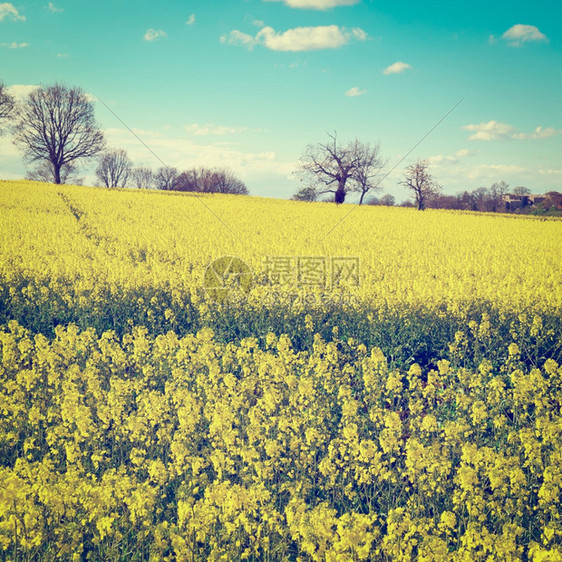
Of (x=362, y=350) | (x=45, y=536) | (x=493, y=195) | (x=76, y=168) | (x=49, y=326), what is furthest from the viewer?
(x=493, y=195)

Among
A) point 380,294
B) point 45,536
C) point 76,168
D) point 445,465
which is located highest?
point 76,168

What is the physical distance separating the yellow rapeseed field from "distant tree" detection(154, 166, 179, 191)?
9120cm

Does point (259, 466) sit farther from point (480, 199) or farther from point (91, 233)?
point (480, 199)

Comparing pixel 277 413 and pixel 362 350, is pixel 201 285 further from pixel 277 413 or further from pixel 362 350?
pixel 277 413

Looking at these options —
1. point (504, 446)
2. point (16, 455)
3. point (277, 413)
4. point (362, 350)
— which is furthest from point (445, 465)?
point (16, 455)

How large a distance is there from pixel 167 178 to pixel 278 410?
343ft

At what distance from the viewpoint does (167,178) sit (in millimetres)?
103500

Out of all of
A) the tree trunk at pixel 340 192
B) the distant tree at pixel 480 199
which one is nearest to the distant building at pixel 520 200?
the distant tree at pixel 480 199

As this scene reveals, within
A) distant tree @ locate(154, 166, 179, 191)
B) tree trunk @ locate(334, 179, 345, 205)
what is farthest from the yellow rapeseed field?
distant tree @ locate(154, 166, 179, 191)

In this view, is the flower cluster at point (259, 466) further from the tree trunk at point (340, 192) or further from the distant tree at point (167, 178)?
the distant tree at point (167, 178)

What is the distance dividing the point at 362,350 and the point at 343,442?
2.63m

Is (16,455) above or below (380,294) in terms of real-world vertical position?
below

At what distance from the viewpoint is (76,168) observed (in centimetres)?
6750

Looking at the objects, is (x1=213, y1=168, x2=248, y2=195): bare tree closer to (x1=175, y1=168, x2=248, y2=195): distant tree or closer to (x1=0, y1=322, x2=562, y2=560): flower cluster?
(x1=175, y1=168, x2=248, y2=195): distant tree
